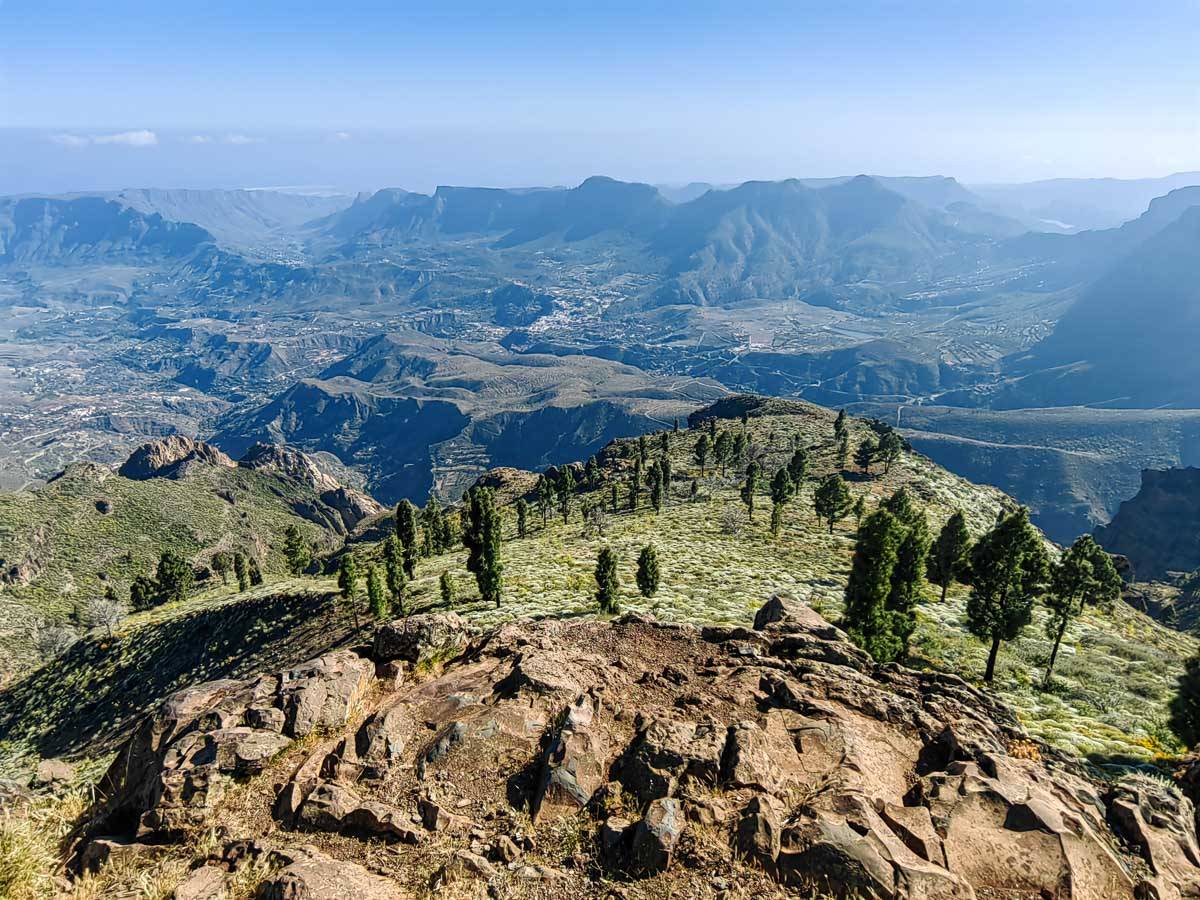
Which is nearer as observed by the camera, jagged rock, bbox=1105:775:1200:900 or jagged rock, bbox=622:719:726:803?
jagged rock, bbox=1105:775:1200:900

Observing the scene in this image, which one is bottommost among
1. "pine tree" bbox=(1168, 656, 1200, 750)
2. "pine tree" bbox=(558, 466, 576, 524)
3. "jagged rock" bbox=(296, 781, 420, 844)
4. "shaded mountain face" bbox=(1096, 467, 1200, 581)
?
"shaded mountain face" bbox=(1096, 467, 1200, 581)

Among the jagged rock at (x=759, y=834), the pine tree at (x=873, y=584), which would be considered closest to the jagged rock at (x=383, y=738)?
the jagged rock at (x=759, y=834)

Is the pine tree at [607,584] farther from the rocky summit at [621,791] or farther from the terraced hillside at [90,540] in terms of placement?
the terraced hillside at [90,540]

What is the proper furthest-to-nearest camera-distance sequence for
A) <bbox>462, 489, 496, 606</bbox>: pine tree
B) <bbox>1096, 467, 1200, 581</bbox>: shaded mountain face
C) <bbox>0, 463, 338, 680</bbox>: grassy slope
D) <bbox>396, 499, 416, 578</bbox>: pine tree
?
1. <bbox>1096, 467, 1200, 581</bbox>: shaded mountain face
2. <bbox>0, 463, 338, 680</bbox>: grassy slope
3. <bbox>396, 499, 416, 578</bbox>: pine tree
4. <bbox>462, 489, 496, 606</bbox>: pine tree

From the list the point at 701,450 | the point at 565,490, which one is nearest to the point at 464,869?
the point at 565,490

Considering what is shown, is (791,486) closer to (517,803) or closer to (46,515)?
(517,803)

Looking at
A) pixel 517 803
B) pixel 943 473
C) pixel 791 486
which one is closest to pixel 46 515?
pixel 791 486

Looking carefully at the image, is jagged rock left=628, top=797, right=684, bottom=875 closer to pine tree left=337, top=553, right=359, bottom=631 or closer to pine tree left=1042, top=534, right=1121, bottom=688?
pine tree left=1042, top=534, right=1121, bottom=688

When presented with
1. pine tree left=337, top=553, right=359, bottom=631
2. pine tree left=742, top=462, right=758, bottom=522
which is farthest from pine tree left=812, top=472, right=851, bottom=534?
pine tree left=337, top=553, right=359, bottom=631
